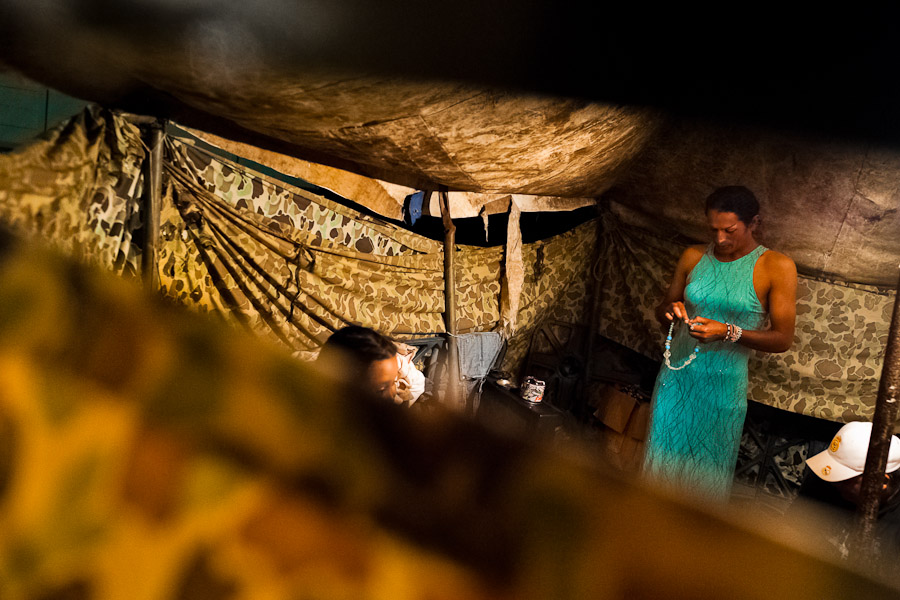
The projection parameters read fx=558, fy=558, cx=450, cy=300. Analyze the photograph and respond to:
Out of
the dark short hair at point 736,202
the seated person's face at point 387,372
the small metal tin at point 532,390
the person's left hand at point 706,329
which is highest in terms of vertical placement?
the dark short hair at point 736,202

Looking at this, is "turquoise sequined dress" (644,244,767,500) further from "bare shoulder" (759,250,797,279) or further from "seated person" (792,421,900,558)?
"seated person" (792,421,900,558)

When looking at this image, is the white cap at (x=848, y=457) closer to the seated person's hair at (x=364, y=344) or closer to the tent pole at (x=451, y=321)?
the seated person's hair at (x=364, y=344)

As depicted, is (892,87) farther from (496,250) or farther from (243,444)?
(496,250)

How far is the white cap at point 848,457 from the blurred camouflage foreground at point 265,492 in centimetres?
128

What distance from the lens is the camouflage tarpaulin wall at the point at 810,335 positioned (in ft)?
7.86

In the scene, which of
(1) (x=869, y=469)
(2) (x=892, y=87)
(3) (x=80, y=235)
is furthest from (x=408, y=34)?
(3) (x=80, y=235)

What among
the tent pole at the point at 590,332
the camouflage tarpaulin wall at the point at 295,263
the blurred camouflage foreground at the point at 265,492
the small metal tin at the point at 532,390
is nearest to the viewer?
the blurred camouflage foreground at the point at 265,492

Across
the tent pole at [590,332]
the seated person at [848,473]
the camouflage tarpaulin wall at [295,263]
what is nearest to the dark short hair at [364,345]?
the camouflage tarpaulin wall at [295,263]

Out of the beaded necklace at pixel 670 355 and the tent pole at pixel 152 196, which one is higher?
the tent pole at pixel 152 196

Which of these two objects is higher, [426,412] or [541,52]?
[541,52]

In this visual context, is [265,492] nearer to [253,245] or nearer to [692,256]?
[692,256]

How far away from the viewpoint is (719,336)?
1108 mm

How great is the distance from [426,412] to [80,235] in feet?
3.73

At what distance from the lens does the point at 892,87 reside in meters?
0.16
